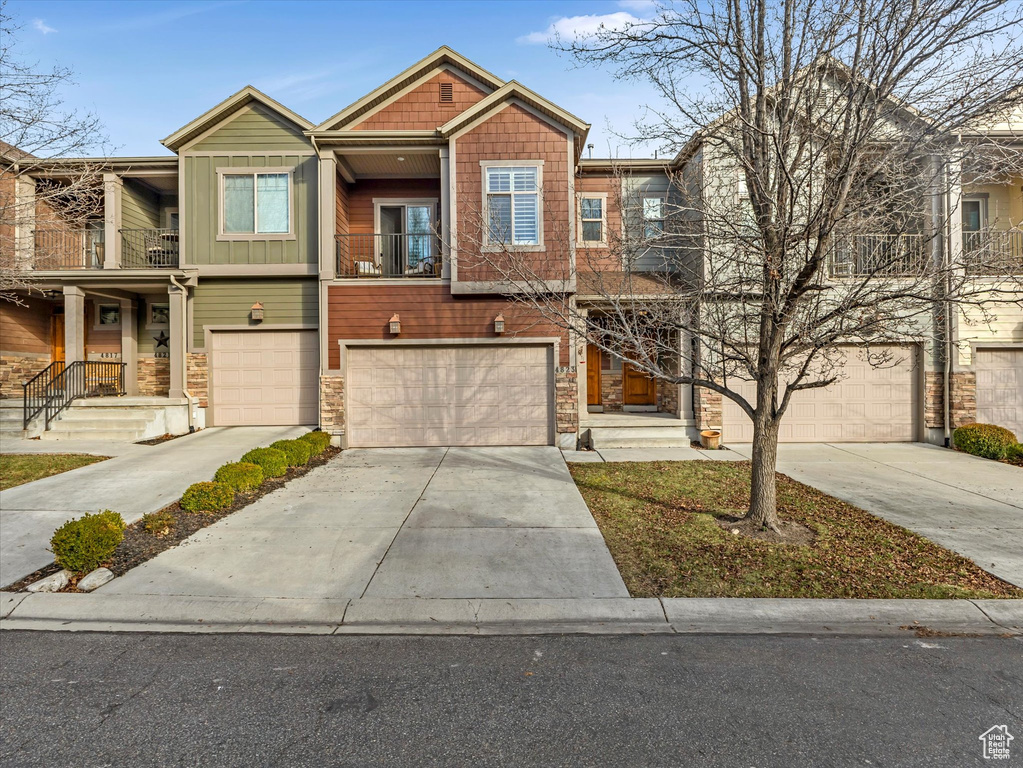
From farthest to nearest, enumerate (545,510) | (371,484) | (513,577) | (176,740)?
(371,484), (545,510), (513,577), (176,740)

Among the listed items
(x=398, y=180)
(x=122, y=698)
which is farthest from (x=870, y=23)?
(x=398, y=180)

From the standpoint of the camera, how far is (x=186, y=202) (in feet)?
38.2

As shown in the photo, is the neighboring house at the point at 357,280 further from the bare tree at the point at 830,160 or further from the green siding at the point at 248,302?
the bare tree at the point at 830,160

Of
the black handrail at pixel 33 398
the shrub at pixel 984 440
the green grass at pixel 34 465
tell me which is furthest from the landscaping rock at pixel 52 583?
the shrub at pixel 984 440

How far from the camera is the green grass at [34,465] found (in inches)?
297

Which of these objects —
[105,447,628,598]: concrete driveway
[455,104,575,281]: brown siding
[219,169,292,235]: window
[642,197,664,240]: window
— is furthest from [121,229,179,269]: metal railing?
[642,197,664,240]: window

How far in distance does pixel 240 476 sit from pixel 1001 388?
1525 centimetres

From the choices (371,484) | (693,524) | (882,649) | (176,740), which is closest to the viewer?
(176,740)

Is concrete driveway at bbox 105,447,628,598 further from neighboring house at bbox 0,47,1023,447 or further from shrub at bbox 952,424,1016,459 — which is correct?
shrub at bbox 952,424,1016,459

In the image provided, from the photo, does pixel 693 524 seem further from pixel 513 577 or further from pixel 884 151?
pixel 884 151

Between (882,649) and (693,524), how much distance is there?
2.39 meters

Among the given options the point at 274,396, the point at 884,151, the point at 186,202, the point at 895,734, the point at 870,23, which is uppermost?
the point at 186,202

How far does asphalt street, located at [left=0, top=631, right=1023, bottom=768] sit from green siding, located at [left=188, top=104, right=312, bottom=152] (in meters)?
11.2

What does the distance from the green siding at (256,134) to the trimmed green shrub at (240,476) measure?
820 cm
